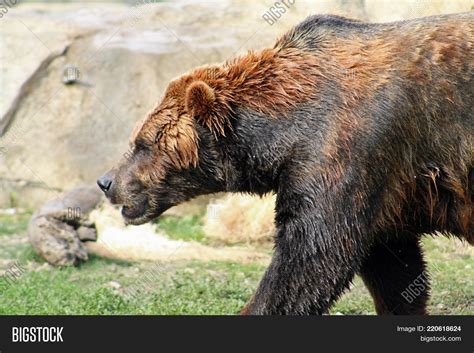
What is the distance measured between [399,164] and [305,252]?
0.99m

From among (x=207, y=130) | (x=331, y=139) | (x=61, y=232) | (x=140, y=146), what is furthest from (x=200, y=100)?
(x=61, y=232)

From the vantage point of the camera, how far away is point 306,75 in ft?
22.0

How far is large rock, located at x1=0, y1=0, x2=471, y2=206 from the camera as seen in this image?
13969 mm

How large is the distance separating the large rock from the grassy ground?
2345 millimetres

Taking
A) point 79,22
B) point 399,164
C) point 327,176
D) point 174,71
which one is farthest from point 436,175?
point 79,22

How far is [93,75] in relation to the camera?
46.9 feet

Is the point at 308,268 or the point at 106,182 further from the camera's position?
the point at 106,182

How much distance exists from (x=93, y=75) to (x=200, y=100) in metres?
7.82

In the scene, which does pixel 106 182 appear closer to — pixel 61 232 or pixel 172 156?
pixel 172 156

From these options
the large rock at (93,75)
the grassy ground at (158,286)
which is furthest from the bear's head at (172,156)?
the large rock at (93,75)

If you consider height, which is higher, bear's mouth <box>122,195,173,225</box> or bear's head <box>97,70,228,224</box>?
bear's head <box>97,70,228,224</box>

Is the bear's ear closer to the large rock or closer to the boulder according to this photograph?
the boulder

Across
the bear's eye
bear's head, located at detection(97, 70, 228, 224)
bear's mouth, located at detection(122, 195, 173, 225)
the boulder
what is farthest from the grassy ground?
the bear's eye

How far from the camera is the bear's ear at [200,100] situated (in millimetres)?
6793
